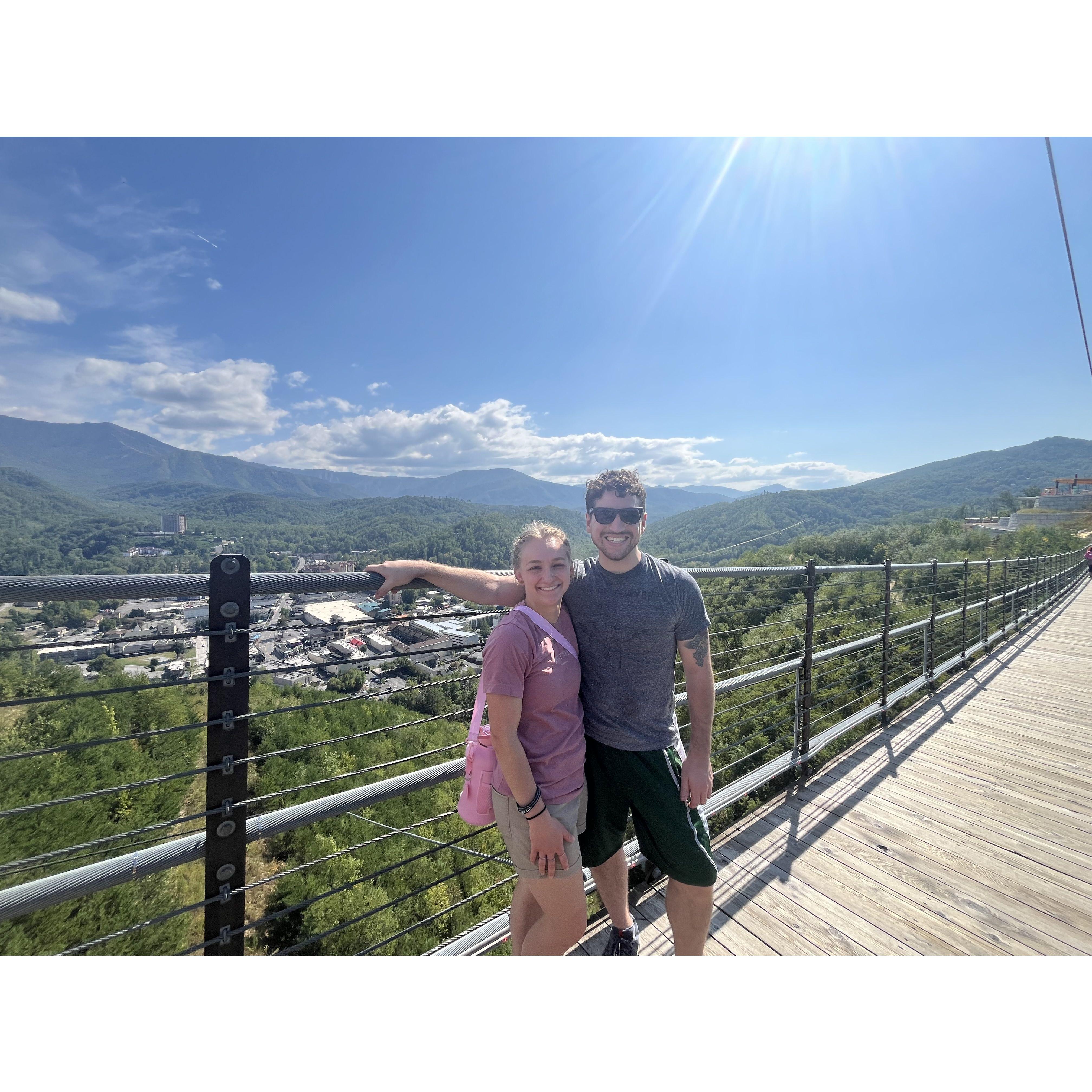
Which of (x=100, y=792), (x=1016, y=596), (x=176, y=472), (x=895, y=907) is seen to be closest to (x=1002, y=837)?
(x=895, y=907)

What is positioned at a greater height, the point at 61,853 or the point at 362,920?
the point at 61,853

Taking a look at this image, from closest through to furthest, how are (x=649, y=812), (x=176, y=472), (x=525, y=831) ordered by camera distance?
(x=525, y=831), (x=649, y=812), (x=176, y=472)

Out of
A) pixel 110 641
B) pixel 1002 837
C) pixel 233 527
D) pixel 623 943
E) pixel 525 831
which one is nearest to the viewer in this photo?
pixel 110 641

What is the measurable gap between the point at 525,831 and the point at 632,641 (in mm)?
612

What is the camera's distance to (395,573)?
57.3 inches

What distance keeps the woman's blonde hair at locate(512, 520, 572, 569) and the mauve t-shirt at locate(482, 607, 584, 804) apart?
0.20 m

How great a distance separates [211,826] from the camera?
129cm

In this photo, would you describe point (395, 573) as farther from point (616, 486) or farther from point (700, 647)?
point (700, 647)

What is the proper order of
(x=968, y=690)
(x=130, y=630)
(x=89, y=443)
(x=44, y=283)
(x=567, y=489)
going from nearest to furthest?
1. (x=130, y=630)
2. (x=968, y=690)
3. (x=44, y=283)
4. (x=567, y=489)
5. (x=89, y=443)

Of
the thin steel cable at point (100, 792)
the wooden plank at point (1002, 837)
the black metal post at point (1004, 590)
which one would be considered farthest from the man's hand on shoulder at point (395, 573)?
the black metal post at point (1004, 590)

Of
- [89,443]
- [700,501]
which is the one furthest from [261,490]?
[700,501]

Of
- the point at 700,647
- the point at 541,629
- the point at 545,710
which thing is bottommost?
the point at 545,710

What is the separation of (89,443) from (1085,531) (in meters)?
242
